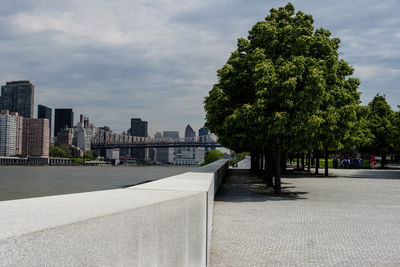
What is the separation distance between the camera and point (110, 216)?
103 inches

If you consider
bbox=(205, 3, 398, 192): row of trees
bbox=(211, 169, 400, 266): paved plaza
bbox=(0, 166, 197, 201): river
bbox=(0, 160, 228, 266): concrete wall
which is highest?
bbox=(205, 3, 398, 192): row of trees

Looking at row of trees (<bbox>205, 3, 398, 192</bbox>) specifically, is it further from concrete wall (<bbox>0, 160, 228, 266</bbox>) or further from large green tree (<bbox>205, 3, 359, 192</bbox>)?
concrete wall (<bbox>0, 160, 228, 266</bbox>)

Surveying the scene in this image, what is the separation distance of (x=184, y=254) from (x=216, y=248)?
149 inches

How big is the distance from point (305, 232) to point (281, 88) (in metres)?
7.82

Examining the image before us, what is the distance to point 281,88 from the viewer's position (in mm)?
15883

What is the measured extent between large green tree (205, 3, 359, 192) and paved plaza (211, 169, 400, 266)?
3133 millimetres

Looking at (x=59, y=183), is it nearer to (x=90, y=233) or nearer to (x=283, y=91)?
(x=283, y=91)

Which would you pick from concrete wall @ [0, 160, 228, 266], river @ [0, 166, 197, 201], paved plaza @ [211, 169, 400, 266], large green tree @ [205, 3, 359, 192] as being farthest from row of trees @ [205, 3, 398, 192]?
river @ [0, 166, 197, 201]

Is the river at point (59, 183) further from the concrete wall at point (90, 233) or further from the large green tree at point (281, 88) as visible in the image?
the concrete wall at point (90, 233)

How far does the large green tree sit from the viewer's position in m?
15.9

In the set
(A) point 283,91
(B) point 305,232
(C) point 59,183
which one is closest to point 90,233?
(B) point 305,232

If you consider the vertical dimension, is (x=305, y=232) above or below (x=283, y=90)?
below

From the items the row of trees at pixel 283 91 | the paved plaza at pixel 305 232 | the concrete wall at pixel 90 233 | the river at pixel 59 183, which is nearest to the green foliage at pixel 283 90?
the row of trees at pixel 283 91

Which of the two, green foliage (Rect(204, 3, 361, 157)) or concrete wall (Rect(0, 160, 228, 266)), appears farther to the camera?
green foliage (Rect(204, 3, 361, 157))
